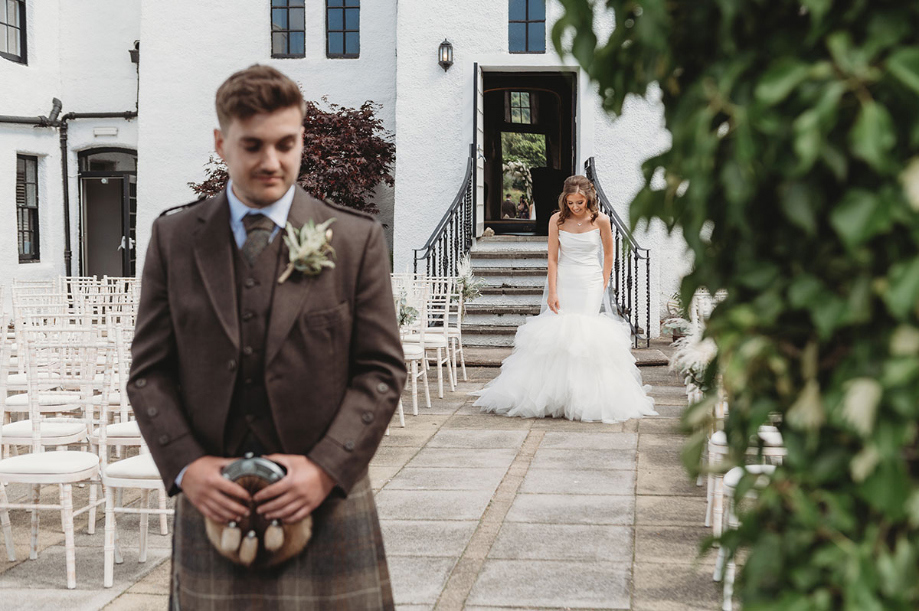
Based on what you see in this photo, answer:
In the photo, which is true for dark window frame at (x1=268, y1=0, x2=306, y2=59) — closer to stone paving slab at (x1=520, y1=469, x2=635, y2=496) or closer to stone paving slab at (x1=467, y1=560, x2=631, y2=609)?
stone paving slab at (x1=520, y1=469, x2=635, y2=496)

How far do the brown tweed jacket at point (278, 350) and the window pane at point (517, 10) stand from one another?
39.7 feet

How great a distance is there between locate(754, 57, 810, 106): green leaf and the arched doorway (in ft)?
54.0

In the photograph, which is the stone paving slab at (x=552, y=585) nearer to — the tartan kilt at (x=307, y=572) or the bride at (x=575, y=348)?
the tartan kilt at (x=307, y=572)

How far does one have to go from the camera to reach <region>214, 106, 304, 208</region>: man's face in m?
1.88

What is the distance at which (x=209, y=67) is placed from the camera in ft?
49.8

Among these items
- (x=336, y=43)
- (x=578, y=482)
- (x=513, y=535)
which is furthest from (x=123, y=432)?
(x=336, y=43)

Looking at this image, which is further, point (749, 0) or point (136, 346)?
point (136, 346)

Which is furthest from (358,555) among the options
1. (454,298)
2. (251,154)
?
(454,298)

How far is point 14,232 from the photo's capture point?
15.2m

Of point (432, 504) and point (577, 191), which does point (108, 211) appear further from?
point (432, 504)

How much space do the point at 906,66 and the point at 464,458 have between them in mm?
5674

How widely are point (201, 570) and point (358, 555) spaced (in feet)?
1.04

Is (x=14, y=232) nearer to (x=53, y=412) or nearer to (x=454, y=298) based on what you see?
(x=454, y=298)

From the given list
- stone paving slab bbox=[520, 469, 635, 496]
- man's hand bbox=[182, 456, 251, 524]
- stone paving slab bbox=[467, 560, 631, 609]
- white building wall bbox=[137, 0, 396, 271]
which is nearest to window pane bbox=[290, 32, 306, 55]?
white building wall bbox=[137, 0, 396, 271]
